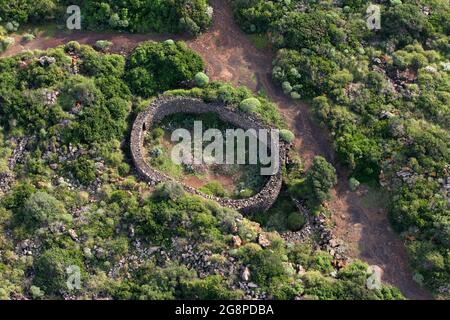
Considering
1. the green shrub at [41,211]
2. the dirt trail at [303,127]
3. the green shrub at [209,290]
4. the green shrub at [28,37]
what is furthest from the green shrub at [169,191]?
the green shrub at [28,37]

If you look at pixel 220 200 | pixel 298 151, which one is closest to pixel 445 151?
pixel 298 151

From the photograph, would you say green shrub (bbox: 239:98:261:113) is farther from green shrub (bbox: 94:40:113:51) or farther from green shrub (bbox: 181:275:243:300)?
green shrub (bbox: 181:275:243:300)

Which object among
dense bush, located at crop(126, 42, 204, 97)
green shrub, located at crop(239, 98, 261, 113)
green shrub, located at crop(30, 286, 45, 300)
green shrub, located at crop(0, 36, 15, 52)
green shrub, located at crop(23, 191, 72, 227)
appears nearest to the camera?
green shrub, located at crop(30, 286, 45, 300)

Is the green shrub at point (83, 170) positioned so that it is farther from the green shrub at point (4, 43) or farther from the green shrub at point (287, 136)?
the green shrub at point (287, 136)

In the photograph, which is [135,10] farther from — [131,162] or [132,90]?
[131,162]

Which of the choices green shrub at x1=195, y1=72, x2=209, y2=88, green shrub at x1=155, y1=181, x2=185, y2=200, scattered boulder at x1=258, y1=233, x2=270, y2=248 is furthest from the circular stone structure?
scattered boulder at x1=258, y1=233, x2=270, y2=248

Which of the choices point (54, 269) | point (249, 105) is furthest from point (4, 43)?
point (249, 105)
